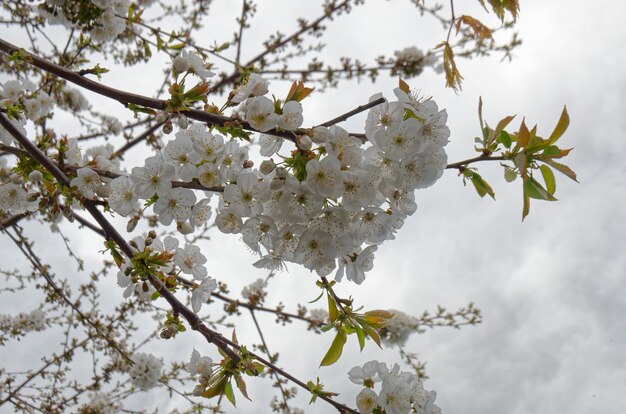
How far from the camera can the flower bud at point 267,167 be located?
1.18 meters

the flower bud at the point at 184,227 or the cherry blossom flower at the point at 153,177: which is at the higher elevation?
the flower bud at the point at 184,227

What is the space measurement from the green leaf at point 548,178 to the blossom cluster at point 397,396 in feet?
2.60

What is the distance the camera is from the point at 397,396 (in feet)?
5.27

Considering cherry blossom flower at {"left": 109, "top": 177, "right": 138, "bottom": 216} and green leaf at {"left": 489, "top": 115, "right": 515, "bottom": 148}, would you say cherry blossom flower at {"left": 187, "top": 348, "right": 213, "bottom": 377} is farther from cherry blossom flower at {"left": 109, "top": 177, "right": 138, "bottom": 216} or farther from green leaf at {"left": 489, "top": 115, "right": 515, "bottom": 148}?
green leaf at {"left": 489, "top": 115, "right": 515, "bottom": 148}

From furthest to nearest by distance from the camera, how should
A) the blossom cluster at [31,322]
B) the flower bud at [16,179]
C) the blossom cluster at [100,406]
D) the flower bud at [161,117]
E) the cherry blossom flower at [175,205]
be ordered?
1. the blossom cluster at [31,322]
2. the blossom cluster at [100,406]
3. the flower bud at [16,179]
4. the cherry blossom flower at [175,205]
5. the flower bud at [161,117]

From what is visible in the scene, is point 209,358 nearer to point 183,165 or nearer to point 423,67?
point 183,165

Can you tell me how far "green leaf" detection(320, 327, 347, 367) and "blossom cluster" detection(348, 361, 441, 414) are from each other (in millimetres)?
152

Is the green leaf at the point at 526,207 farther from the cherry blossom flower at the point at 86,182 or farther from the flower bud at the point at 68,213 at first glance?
the flower bud at the point at 68,213

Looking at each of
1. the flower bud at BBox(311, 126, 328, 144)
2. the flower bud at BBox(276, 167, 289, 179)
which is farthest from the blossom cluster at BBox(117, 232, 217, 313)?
the flower bud at BBox(311, 126, 328, 144)

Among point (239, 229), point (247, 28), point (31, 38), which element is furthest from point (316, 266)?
point (31, 38)

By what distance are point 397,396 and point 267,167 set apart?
960mm

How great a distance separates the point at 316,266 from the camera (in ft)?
4.18

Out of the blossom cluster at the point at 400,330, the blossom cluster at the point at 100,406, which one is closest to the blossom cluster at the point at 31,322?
the blossom cluster at the point at 100,406

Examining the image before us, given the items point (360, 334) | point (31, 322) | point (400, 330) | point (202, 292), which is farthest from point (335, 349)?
point (31, 322)
